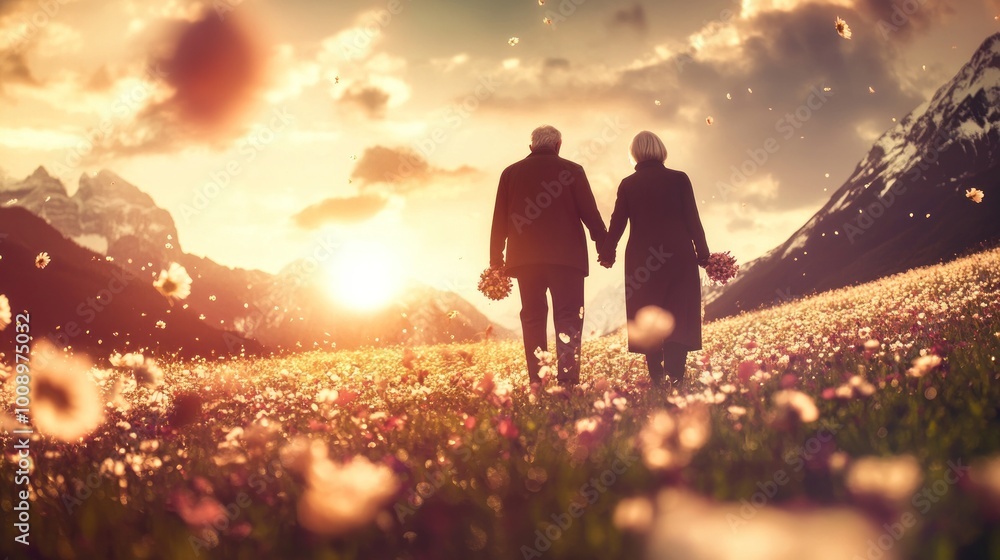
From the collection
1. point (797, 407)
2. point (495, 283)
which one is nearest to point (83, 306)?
point (495, 283)

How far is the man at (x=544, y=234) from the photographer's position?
938 cm

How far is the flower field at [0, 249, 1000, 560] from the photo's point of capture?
2941 mm

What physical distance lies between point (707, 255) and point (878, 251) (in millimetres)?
190845

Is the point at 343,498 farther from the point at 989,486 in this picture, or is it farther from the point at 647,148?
the point at 647,148

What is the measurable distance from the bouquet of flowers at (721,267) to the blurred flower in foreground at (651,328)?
0.79 m

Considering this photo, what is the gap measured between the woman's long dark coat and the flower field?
243 cm

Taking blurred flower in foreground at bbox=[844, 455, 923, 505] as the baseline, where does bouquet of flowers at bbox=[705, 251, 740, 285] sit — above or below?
above

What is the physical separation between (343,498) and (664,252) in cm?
747

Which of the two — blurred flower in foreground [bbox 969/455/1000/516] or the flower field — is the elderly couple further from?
blurred flower in foreground [bbox 969/455/1000/516]

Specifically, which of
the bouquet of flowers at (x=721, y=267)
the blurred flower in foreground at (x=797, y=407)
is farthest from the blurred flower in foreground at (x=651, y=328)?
the blurred flower in foreground at (x=797, y=407)

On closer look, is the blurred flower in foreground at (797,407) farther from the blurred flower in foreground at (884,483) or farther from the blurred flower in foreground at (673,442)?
the blurred flower in foreground at (884,483)

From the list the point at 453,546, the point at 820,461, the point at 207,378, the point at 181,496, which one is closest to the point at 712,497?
the point at 820,461

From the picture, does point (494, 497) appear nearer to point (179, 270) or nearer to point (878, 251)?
point (179, 270)

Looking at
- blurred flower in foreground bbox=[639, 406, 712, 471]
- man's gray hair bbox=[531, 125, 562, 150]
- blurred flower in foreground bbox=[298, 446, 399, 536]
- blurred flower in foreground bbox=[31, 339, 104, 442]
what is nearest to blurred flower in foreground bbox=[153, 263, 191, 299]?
blurred flower in foreground bbox=[31, 339, 104, 442]
